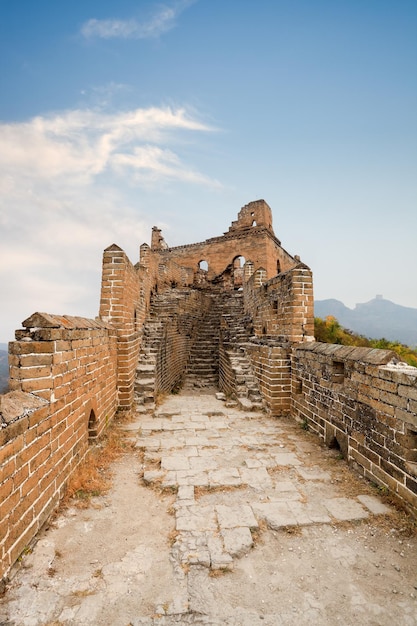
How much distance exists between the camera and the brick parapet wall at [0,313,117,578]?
93.9 inches

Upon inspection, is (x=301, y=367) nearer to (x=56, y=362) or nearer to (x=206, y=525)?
(x=206, y=525)

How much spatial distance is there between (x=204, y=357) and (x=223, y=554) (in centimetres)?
1102

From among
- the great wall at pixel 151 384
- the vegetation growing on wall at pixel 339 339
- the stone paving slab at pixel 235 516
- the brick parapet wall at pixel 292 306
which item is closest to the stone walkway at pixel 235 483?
the stone paving slab at pixel 235 516

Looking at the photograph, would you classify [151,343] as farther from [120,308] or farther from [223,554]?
[223,554]

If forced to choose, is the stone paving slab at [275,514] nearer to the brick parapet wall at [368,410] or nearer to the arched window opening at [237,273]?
the brick parapet wall at [368,410]

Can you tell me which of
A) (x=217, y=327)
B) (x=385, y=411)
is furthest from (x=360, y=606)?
(x=217, y=327)

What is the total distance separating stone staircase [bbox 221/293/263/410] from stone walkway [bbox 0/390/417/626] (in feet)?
10.4

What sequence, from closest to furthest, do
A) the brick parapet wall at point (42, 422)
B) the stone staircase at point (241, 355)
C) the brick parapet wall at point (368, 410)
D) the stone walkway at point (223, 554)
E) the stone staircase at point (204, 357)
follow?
the stone walkway at point (223, 554) < the brick parapet wall at point (42, 422) < the brick parapet wall at point (368, 410) < the stone staircase at point (241, 355) < the stone staircase at point (204, 357)

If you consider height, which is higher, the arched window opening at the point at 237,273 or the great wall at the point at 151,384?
the arched window opening at the point at 237,273

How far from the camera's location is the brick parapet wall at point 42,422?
7.82ft

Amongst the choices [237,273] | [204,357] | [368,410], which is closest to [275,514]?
[368,410]

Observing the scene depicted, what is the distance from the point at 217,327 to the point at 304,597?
1306cm

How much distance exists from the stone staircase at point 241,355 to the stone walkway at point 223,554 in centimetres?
316

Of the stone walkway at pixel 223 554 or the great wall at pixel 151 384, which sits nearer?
the stone walkway at pixel 223 554
